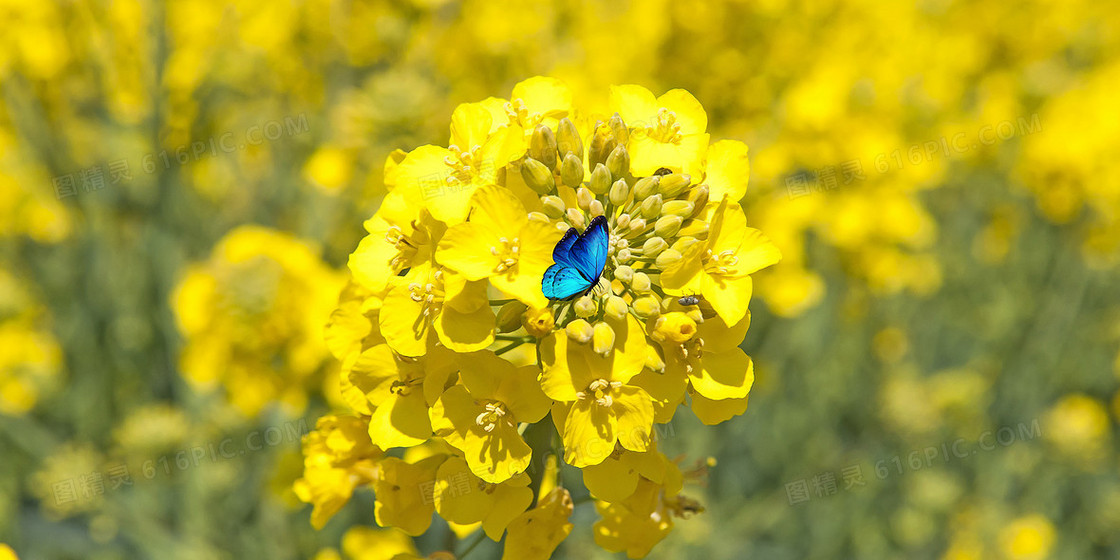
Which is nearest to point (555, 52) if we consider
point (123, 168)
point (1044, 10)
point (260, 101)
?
point (260, 101)

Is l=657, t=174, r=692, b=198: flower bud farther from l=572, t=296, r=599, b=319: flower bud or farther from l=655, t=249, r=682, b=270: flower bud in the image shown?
l=572, t=296, r=599, b=319: flower bud

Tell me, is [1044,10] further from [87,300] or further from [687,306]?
[87,300]

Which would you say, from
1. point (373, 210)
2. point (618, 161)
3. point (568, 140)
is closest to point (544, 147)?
point (568, 140)

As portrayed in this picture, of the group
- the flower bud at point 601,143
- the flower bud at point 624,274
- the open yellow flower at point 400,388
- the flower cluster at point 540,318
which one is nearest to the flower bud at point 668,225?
the flower cluster at point 540,318

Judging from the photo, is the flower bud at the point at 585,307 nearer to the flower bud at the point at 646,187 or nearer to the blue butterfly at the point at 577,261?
the blue butterfly at the point at 577,261

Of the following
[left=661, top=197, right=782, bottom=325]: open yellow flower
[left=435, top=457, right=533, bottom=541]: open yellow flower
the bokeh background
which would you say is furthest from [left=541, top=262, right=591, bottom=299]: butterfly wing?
the bokeh background
